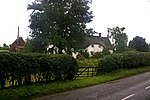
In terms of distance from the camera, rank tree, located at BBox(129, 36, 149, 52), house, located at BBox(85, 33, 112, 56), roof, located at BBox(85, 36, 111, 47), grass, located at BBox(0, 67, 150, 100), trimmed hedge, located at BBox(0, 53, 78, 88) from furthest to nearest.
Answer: roof, located at BBox(85, 36, 111, 47), house, located at BBox(85, 33, 112, 56), tree, located at BBox(129, 36, 149, 52), trimmed hedge, located at BBox(0, 53, 78, 88), grass, located at BBox(0, 67, 150, 100)

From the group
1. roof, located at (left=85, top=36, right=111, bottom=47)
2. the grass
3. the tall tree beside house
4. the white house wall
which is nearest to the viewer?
the grass

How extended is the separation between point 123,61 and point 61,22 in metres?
15.7

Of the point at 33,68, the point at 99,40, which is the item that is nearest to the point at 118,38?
the point at 99,40

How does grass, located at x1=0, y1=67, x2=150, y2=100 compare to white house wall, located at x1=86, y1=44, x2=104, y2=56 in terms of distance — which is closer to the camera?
grass, located at x1=0, y1=67, x2=150, y2=100

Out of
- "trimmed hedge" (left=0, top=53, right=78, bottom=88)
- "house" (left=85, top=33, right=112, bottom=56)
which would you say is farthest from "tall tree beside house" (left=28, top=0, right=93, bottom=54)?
"house" (left=85, top=33, right=112, bottom=56)

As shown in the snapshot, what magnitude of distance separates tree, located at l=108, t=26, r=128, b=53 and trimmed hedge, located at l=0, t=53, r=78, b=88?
54.0 m

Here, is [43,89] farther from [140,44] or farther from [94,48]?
[94,48]

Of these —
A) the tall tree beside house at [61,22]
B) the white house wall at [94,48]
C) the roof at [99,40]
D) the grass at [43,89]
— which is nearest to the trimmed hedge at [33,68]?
the grass at [43,89]

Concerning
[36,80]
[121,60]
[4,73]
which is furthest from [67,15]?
[4,73]

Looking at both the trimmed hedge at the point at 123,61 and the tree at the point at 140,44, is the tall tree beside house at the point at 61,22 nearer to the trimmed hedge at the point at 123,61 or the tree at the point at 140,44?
the trimmed hedge at the point at 123,61

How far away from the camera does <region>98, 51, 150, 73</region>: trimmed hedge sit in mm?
32594

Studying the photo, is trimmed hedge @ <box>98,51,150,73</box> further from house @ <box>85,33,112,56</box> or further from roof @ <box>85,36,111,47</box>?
roof @ <box>85,36,111,47</box>

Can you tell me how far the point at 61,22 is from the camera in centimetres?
4984

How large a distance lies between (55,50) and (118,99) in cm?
3467
